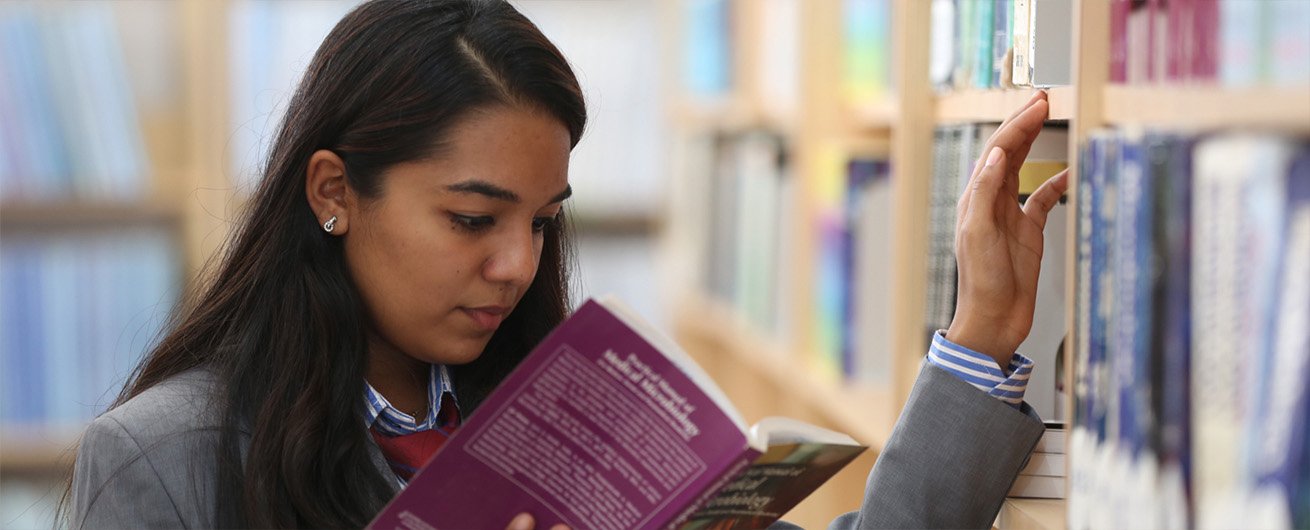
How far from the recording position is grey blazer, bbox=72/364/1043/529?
41.6 inches

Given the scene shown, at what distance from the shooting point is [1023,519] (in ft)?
3.76

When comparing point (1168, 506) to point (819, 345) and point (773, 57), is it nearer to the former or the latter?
point (819, 345)

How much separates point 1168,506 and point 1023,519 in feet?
1.00

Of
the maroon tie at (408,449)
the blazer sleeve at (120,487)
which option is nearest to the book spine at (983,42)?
the maroon tie at (408,449)

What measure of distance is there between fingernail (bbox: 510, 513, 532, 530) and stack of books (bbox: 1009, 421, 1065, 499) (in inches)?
16.3

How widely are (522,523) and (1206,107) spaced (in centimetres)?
54

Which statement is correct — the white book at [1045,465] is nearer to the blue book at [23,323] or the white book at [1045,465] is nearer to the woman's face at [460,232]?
the woman's face at [460,232]

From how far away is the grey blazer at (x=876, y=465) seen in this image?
1056 millimetres

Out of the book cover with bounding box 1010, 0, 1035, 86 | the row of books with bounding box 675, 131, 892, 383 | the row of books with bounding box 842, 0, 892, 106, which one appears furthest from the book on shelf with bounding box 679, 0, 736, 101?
the book cover with bounding box 1010, 0, 1035, 86

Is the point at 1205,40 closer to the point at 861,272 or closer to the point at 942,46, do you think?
the point at 942,46

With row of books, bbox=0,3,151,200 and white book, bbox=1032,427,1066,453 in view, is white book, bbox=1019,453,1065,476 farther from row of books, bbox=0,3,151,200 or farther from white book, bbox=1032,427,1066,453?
row of books, bbox=0,3,151,200

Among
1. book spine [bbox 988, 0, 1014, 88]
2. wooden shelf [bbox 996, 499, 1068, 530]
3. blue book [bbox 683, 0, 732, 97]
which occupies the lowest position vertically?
wooden shelf [bbox 996, 499, 1068, 530]

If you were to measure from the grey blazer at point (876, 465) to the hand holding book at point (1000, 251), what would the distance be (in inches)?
2.1

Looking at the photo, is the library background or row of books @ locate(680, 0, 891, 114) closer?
the library background
